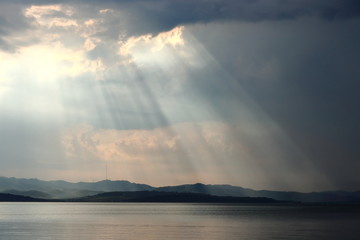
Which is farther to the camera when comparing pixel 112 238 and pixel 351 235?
pixel 351 235

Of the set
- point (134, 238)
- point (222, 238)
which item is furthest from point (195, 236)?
point (134, 238)

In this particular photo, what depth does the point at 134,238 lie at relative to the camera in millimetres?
98562

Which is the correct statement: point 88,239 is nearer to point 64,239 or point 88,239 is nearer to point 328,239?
point 64,239

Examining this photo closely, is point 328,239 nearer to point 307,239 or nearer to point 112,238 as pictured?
point 307,239

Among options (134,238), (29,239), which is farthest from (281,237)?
(29,239)

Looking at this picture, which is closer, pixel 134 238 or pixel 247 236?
pixel 134 238

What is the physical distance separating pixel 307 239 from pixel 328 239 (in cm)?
440

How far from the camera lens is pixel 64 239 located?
9762 cm

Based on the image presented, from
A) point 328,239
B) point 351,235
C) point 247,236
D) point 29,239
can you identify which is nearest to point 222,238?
point 247,236

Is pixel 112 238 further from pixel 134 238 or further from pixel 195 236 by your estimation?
pixel 195 236

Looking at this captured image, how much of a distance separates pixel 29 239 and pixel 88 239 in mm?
12147

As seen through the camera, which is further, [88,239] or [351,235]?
[351,235]

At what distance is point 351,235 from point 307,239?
16124 mm

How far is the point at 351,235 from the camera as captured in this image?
4358 inches
